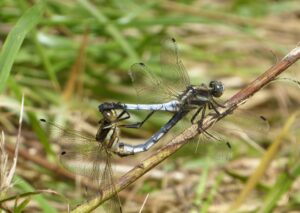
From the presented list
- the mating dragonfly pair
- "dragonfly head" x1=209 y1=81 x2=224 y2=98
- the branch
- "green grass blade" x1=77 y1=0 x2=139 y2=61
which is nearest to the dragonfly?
the mating dragonfly pair

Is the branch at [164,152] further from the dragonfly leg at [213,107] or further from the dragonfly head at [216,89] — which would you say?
the dragonfly head at [216,89]

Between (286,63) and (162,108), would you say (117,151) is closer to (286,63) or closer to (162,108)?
(162,108)

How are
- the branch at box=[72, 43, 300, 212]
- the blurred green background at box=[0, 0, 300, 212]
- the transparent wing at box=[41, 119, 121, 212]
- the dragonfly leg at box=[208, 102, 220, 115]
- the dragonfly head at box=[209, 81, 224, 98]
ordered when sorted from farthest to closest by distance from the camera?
1. the blurred green background at box=[0, 0, 300, 212]
2. the dragonfly head at box=[209, 81, 224, 98]
3. the transparent wing at box=[41, 119, 121, 212]
4. the dragonfly leg at box=[208, 102, 220, 115]
5. the branch at box=[72, 43, 300, 212]

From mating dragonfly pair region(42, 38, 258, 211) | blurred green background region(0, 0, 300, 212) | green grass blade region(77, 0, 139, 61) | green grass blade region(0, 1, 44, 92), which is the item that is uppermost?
green grass blade region(0, 1, 44, 92)

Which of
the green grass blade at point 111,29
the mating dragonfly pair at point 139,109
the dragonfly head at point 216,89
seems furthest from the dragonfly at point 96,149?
the green grass blade at point 111,29

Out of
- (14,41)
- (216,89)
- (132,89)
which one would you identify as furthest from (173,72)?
(132,89)

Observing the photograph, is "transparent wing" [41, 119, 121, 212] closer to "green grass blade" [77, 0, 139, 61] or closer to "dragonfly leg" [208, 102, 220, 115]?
"dragonfly leg" [208, 102, 220, 115]

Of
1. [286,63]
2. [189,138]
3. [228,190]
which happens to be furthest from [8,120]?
[286,63]
